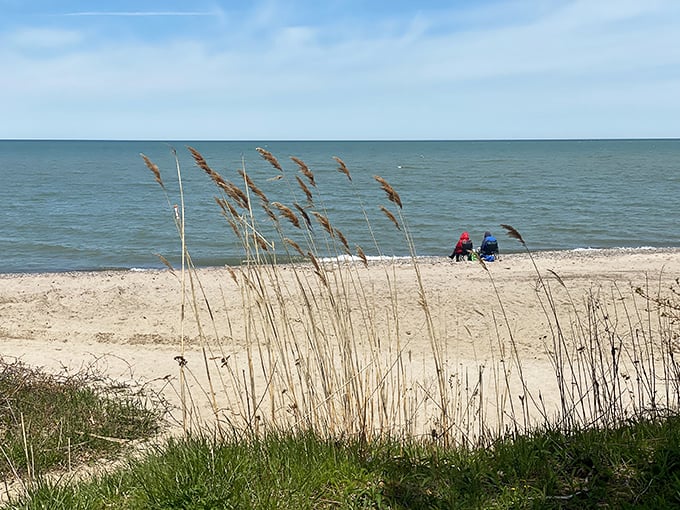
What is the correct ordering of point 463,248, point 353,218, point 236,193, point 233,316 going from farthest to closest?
point 353,218
point 463,248
point 233,316
point 236,193

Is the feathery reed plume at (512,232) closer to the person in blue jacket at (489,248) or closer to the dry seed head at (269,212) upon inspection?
the dry seed head at (269,212)

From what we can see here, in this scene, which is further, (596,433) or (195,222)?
(195,222)

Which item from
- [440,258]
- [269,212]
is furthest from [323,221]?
[440,258]

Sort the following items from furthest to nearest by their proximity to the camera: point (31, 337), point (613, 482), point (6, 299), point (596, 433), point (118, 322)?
point (6, 299)
point (118, 322)
point (31, 337)
point (596, 433)
point (613, 482)

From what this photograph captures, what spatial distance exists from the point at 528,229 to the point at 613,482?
89.7 feet

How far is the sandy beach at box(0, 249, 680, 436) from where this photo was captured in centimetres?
901

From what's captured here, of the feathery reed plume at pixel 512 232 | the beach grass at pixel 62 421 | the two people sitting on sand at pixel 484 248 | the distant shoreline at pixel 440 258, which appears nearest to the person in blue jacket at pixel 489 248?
the two people sitting on sand at pixel 484 248

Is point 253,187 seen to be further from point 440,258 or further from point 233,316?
point 440,258

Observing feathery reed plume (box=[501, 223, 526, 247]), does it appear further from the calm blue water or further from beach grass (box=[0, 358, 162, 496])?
the calm blue water

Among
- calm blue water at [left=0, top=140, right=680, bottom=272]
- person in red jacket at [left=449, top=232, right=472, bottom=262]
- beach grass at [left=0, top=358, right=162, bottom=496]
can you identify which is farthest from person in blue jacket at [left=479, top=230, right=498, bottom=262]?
beach grass at [left=0, top=358, right=162, bottom=496]

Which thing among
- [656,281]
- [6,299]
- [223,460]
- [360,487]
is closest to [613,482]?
[360,487]

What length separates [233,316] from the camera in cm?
1239

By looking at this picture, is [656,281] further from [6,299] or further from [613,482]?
[6,299]

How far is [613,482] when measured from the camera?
3.35 meters
